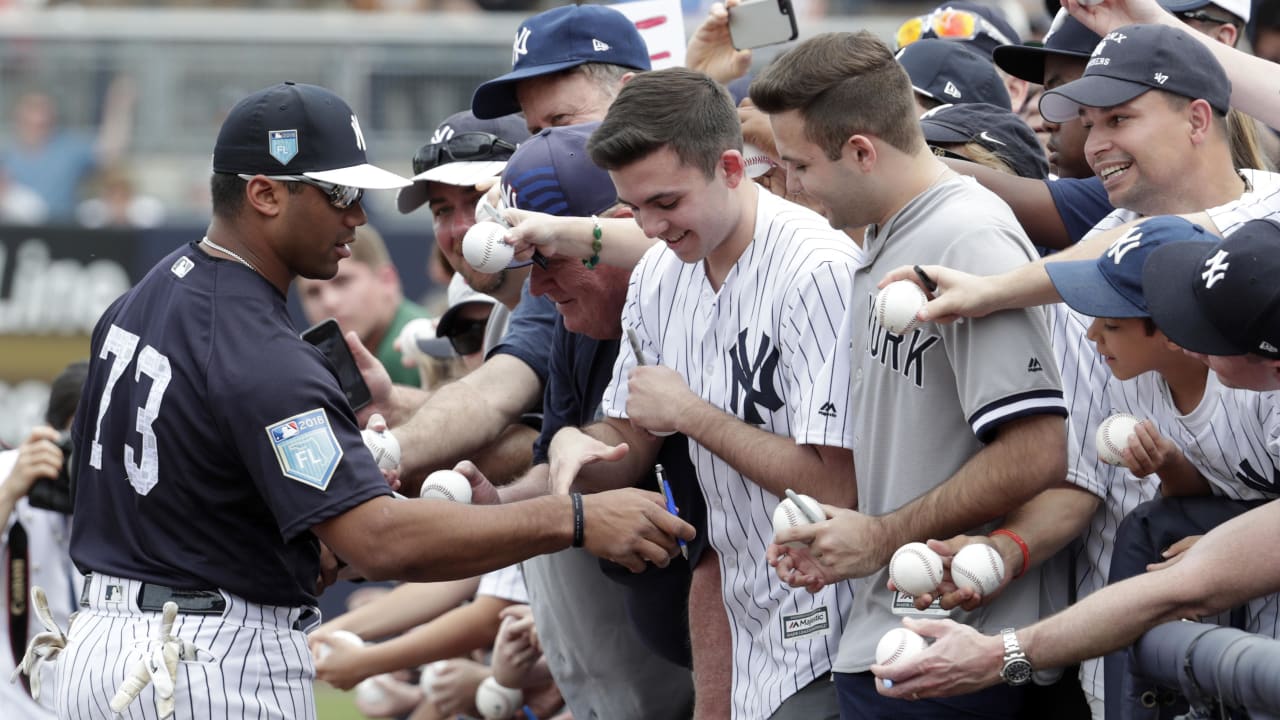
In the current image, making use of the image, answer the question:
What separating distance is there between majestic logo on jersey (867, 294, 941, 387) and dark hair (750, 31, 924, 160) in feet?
1.38

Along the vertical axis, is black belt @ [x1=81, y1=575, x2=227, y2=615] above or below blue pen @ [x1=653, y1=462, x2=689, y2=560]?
above

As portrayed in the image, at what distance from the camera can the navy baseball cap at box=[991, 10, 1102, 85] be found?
4.93m

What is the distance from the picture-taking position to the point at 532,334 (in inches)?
207

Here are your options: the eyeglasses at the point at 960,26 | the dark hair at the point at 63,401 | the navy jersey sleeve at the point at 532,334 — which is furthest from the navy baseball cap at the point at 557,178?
the dark hair at the point at 63,401

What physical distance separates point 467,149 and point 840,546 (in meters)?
2.61

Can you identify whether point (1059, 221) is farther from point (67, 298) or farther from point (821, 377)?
point (67, 298)

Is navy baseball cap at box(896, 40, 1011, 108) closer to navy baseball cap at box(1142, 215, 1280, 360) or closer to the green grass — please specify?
navy baseball cap at box(1142, 215, 1280, 360)

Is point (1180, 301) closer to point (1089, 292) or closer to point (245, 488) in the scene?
point (1089, 292)

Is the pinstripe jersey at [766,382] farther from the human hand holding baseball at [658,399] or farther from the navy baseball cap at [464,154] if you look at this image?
the navy baseball cap at [464,154]

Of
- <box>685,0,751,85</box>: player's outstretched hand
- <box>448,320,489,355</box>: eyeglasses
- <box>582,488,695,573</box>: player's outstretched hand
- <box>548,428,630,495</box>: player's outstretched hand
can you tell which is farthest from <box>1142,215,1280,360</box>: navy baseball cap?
<box>448,320,489,355</box>: eyeglasses

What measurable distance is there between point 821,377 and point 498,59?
1020 cm

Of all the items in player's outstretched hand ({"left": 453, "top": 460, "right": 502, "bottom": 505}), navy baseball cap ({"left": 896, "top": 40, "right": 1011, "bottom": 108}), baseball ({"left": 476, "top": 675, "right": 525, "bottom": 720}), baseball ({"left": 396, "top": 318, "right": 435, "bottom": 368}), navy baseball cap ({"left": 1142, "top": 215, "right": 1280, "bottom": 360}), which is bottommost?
baseball ({"left": 476, "top": 675, "right": 525, "bottom": 720})

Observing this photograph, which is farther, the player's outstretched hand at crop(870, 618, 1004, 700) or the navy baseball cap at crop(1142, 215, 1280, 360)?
the player's outstretched hand at crop(870, 618, 1004, 700)

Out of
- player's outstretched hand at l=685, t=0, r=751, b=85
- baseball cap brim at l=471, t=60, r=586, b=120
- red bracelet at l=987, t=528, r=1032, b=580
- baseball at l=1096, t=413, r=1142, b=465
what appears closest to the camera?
baseball at l=1096, t=413, r=1142, b=465
